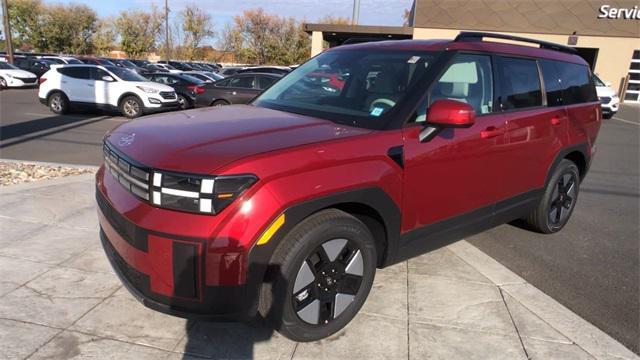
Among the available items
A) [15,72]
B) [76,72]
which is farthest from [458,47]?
[15,72]

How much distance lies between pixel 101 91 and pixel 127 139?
12.5m

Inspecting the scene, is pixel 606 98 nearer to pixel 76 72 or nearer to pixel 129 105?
pixel 129 105

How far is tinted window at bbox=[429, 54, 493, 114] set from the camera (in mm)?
3287

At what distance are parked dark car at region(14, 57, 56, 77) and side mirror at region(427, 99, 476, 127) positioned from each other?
2953 centimetres

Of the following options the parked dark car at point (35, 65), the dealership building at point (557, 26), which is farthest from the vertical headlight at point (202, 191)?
the parked dark car at point (35, 65)

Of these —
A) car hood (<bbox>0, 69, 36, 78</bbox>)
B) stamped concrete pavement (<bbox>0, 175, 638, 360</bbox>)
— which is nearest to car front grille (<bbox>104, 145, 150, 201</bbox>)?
stamped concrete pavement (<bbox>0, 175, 638, 360</bbox>)

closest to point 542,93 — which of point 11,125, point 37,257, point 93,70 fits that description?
point 37,257

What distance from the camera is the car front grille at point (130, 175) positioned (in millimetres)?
2408

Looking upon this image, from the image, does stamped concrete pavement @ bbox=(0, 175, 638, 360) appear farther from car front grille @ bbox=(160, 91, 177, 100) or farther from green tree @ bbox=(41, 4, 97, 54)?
green tree @ bbox=(41, 4, 97, 54)

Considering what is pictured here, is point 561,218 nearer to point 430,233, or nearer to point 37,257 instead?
point 430,233

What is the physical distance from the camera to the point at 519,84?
3.90 meters

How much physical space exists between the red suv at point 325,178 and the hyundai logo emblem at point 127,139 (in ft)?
0.11

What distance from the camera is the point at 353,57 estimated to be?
3.89m

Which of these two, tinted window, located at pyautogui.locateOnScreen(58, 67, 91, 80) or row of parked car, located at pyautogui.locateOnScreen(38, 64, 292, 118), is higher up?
tinted window, located at pyautogui.locateOnScreen(58, 67, 91, 80)
